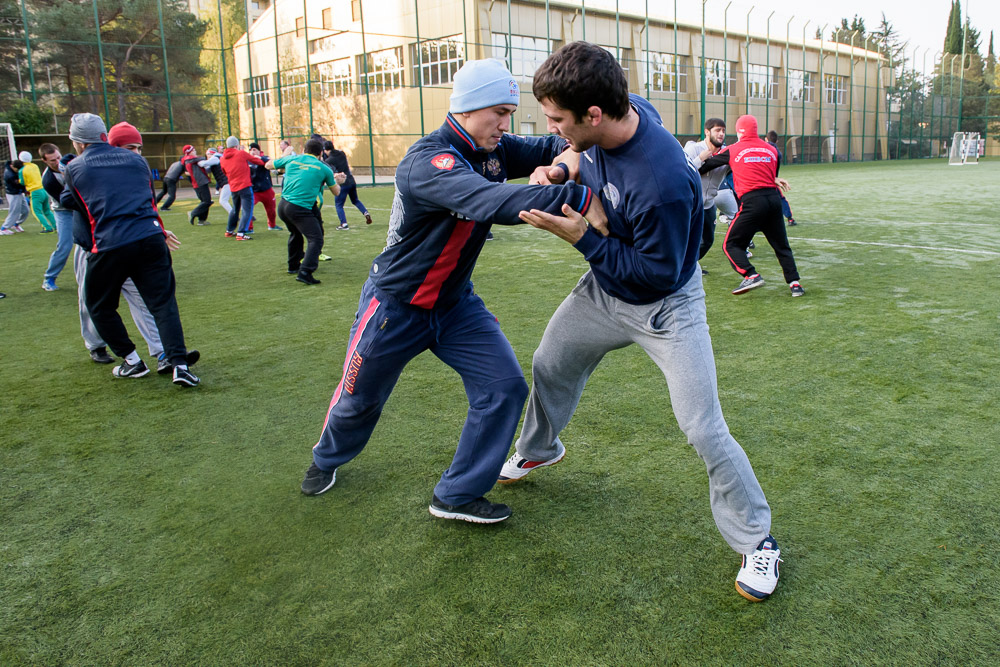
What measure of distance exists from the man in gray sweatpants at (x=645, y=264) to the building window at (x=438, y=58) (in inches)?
1226

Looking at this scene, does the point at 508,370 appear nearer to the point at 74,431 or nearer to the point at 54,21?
the point at 74,431

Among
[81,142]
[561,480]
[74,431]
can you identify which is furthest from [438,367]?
[81,142]

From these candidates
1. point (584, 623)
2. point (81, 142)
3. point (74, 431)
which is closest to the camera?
point (584, 623)

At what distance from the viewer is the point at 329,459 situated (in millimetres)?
3648

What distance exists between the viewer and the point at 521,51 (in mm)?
33906

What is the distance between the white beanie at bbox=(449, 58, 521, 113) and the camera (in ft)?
9.39

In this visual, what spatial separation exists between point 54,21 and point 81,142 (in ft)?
92.3

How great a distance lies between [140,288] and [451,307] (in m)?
3.22

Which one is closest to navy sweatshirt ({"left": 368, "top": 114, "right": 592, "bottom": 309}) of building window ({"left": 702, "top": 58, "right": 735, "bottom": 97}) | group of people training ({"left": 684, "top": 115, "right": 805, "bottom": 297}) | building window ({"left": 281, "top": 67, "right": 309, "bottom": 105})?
group of people training ({"left": 684, "top": 115, "right": 805, "bottom": 297})

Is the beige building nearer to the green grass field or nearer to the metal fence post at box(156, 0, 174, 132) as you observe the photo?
the metal fence post at box(156, 0, 174, 132)

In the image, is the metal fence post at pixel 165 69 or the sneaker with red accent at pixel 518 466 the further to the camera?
the metal fence post at pixel 165 69

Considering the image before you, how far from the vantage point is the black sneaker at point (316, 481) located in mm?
3699

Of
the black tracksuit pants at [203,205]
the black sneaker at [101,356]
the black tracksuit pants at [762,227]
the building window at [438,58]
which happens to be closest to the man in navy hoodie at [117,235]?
the black sneaker at [101,356]

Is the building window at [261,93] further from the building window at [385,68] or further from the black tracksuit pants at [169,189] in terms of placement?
the black tracksuit pants at [169,189]
